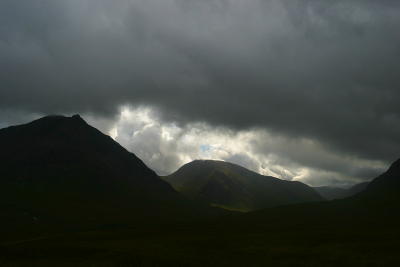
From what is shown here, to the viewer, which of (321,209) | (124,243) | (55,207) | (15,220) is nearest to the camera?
(124,243)

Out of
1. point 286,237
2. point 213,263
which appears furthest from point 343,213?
point 213,263

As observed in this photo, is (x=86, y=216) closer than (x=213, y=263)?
No

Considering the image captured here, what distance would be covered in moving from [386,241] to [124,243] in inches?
2073

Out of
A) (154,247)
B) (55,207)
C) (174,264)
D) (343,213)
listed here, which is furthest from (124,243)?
(55,207)

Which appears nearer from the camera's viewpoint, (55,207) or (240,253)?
(240,253)

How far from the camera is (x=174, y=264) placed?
5169cm

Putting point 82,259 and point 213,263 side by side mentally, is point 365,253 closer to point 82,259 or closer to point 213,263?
point 213,263

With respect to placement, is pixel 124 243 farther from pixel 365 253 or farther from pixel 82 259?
pixel 365 253

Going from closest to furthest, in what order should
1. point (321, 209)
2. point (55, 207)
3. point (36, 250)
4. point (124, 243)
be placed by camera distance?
point (36, 250) < point (124, 243) < point (321, 209) < point (55, 207)

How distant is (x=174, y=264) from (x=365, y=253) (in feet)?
99.2

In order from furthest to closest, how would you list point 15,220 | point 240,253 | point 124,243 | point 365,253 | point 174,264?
point 15,220, point 124,243, point 240,253, point 365,253, point 174,264

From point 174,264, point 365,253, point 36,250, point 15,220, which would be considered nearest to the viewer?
point 174,264

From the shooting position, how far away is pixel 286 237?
80688mm

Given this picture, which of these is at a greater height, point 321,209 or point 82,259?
point 321,209
